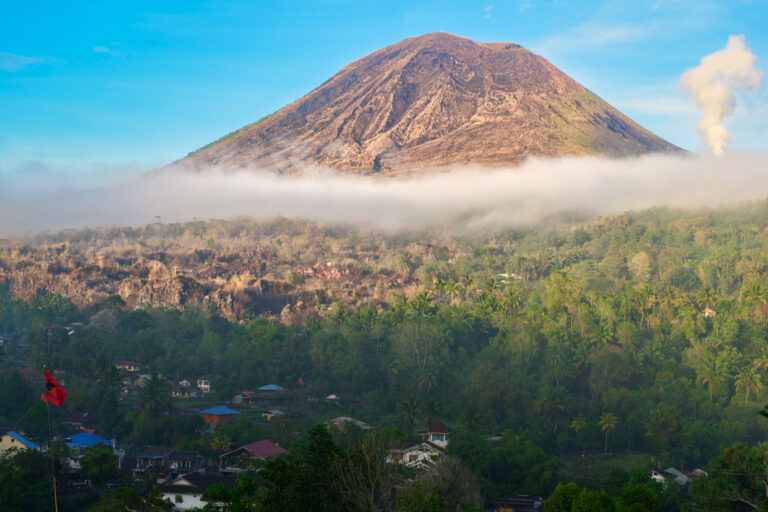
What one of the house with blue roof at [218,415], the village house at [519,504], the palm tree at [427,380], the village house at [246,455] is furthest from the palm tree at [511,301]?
the village house at [519,504]

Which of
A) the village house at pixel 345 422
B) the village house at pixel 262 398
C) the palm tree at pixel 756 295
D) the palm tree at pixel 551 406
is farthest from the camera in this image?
the palm tree at pixel 756 295

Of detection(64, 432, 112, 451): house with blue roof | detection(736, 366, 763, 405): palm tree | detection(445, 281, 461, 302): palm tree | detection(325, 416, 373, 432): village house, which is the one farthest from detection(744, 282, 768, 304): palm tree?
detection(64, 432, 112, 451): house with blue roof

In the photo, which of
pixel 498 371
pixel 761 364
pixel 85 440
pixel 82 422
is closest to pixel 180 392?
pixel 82 422

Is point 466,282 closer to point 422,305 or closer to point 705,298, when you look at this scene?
point 422,305

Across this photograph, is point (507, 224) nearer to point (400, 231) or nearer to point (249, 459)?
point (400, 231)

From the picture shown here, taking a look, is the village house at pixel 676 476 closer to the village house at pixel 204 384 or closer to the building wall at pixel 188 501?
the building wall at pixel 188 501

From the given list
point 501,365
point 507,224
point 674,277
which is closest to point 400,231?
point 507,224
